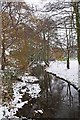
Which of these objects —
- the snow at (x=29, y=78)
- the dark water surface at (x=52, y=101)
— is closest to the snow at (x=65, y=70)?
the dark water surface at (x=52, y=101)

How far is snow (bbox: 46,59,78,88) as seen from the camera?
9.29 feet

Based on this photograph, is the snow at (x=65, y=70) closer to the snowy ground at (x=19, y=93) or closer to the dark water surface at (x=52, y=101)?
the dark water surface at (x=52, y=101)

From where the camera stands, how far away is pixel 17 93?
9.34ft

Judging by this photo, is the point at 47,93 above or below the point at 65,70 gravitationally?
below

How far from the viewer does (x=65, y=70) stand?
2.83 meters

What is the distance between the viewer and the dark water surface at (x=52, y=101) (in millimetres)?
2840

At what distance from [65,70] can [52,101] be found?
12.1 inches

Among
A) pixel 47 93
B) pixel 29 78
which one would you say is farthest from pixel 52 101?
pixel 29 78

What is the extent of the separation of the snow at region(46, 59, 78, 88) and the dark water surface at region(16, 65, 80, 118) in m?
0.06

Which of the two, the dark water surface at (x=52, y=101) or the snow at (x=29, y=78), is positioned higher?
the snow at (x=29, y=78)

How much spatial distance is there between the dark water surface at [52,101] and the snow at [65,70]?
0.06 meters

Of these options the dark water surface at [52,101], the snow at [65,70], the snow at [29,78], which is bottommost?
the dark water surface at [52,101]

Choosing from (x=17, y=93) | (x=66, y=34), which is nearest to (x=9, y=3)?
(x=66, y=34)

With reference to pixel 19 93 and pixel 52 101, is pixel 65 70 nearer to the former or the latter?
pixel 52 101
